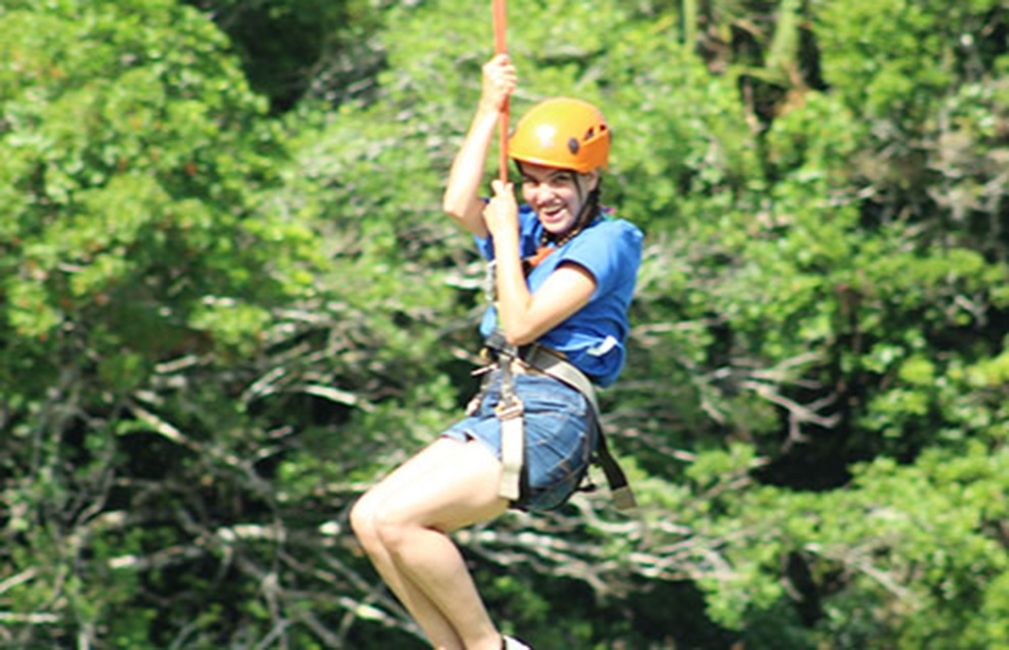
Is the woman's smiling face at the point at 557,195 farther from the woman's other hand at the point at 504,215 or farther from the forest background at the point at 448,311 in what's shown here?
the forest background at the point at 448,311

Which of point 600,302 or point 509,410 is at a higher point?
point 600,302

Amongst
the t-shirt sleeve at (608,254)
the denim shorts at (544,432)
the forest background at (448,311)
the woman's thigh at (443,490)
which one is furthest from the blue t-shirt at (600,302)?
the forest background at (448,311)

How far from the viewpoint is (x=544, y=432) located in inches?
191

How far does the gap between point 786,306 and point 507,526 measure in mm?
2063

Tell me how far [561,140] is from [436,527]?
994 millimetres

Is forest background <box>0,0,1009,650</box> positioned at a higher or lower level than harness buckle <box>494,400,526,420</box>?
lower

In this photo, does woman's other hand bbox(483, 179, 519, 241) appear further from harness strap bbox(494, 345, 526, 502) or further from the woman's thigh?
the woman's thigh

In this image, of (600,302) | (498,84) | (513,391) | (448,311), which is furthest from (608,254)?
(448,311)

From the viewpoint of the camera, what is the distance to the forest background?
9562mm

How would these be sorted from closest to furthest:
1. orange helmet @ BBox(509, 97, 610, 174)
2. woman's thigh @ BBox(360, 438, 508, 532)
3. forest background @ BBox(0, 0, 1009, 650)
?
1. woman's thigh @ BBox(360, 438, 508, 532)
2. orange helmet @ BBox(509, 97, 610, 174)
3. forest background @ BBox(0, 0, 1009, 650)

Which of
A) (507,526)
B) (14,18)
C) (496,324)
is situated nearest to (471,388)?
(507,526)

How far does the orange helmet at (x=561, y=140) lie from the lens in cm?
491

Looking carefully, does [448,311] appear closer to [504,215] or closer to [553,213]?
[553,213]

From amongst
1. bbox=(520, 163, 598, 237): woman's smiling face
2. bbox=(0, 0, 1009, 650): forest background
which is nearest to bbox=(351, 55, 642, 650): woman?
bbox=(520, 163, 598, 237): woman's smiling face
